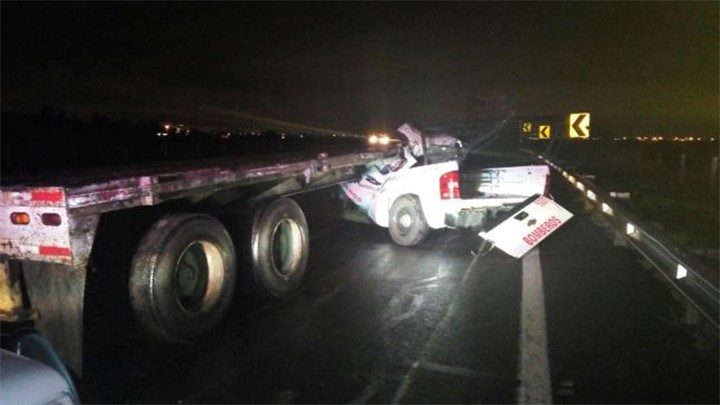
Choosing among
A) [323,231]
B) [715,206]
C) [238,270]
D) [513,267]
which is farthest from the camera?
[715,206]

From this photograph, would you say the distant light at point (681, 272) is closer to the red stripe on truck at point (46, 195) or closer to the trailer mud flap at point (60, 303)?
the trailer mud flap at point (60, 303)

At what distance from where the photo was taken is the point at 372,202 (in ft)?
31.1

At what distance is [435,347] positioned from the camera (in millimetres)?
4801

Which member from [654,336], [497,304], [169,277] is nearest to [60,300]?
[169,277]

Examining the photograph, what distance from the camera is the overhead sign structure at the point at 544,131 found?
17283mm

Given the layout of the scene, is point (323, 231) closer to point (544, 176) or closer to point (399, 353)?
point (544, 176)

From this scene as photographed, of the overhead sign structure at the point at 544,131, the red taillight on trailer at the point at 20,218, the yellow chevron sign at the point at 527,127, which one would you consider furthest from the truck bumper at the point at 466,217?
the overhead sign structure at the point at 544,131

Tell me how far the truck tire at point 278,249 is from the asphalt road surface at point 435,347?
21 centimetres

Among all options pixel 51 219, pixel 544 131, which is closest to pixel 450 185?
pixel 51 219

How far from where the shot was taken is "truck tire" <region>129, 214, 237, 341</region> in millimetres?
4457

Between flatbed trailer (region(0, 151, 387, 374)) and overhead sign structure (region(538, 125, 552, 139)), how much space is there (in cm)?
1276

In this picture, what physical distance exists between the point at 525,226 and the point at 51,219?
6163mm

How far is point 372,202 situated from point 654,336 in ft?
17.4

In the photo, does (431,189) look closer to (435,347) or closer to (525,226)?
(525,226)
